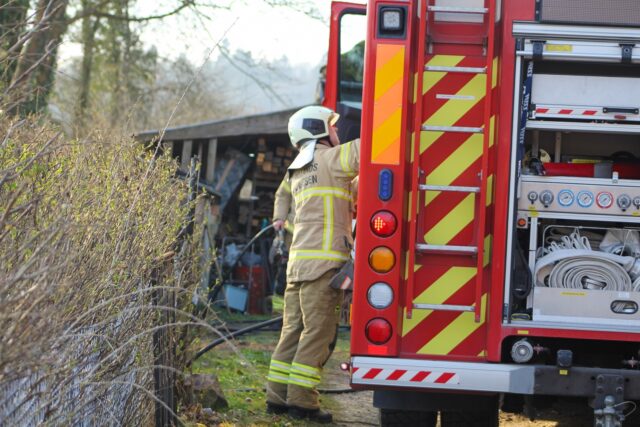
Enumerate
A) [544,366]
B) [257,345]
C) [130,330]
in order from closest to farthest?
1. [130,330]
2. [544,366]
3. [257,345]

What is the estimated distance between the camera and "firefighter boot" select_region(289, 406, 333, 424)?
22.7ft

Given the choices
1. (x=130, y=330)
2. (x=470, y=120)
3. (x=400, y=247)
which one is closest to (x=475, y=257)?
(x=400, y=247)

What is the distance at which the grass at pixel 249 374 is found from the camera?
22.5ft

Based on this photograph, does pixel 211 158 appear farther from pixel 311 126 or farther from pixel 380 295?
pixel 380 295

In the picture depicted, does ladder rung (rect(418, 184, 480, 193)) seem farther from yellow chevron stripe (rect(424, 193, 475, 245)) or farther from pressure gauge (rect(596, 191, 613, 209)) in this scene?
pressure gauge (rect(596, 191, 613, 209))

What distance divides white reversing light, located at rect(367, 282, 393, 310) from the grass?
2.31 feet

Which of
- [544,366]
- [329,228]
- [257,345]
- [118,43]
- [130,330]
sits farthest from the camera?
[118,43]

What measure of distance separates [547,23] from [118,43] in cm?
2128

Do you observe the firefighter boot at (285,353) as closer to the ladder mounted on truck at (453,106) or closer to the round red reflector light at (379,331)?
the round red reflector light at (379,331)

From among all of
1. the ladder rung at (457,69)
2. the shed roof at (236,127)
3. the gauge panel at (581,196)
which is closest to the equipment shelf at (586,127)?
the gauge panel at (581,196)

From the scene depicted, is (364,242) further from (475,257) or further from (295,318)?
(295,318)

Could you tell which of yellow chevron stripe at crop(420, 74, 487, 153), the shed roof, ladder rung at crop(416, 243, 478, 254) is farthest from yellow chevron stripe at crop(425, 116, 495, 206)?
the shed roof

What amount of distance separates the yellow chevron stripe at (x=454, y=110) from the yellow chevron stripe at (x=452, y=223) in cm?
36

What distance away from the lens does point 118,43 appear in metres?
25.0
